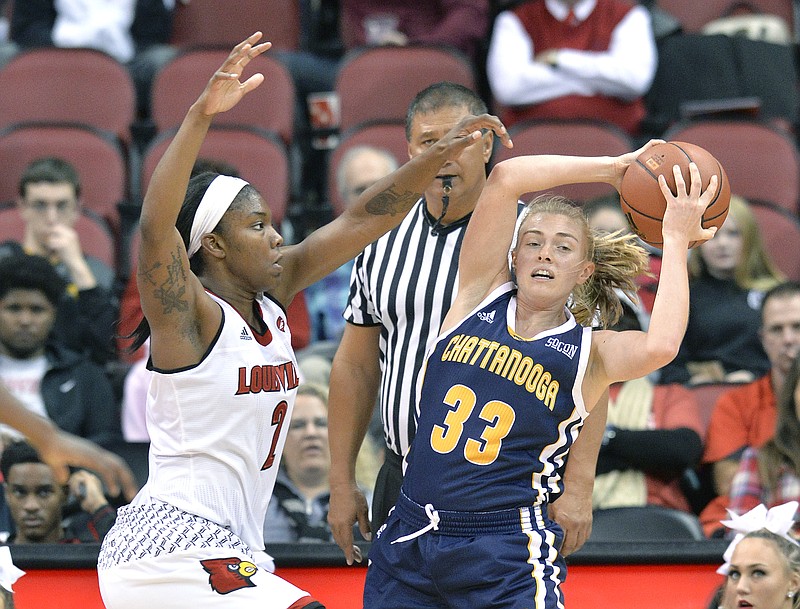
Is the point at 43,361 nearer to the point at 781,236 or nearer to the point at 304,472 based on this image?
the point at 304,472

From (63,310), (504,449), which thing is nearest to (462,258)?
(504,449)

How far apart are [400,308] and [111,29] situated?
483cm

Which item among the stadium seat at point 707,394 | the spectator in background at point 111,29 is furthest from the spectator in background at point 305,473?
the spectator in background at point 111,29

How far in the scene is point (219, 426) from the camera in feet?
10.8

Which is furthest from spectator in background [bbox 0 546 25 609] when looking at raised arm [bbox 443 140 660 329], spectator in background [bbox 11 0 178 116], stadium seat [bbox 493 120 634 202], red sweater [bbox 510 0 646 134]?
spectator in background [bbox 11 0 178 116]

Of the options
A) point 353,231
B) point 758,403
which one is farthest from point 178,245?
point 758,403

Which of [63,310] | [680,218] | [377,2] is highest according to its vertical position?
[377,2]

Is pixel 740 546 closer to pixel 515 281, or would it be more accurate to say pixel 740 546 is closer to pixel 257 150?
pixel 515 281

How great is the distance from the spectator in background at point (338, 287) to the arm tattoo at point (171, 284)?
3.17 metres

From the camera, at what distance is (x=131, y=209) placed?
696cm

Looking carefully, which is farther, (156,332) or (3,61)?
(3,61)

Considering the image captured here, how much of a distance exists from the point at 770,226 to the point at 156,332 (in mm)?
4350

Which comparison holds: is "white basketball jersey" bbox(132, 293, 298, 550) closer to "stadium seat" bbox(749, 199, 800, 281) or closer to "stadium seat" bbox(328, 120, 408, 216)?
"stadium seat" bbox(328, 120, 408, 216)

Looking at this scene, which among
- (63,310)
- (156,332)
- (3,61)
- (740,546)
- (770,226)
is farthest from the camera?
(3,61)
